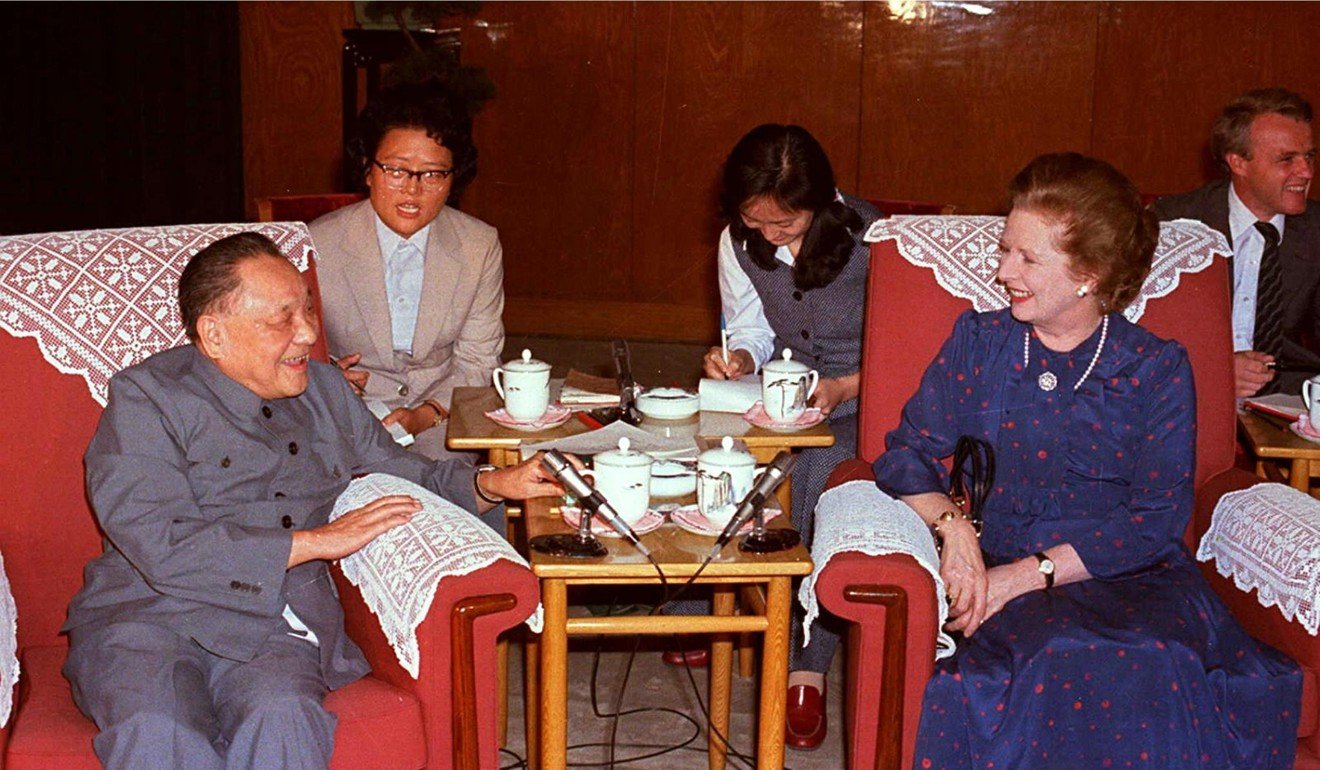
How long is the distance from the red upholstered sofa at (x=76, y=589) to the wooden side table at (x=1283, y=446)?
5.05 feet

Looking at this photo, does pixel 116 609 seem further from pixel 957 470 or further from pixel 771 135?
pixel 771 135

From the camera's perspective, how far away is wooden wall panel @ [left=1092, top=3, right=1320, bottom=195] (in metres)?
6.43

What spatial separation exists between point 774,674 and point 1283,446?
1182 millimetres

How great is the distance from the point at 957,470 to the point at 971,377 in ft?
0.55

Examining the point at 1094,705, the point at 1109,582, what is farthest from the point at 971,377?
the point at 1094,705

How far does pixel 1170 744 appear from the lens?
2.33 m

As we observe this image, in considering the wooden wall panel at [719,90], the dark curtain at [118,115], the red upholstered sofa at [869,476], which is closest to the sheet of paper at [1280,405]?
the red upholstered sofa at [869,476]

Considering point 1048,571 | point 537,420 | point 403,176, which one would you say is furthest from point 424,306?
point 1048,571

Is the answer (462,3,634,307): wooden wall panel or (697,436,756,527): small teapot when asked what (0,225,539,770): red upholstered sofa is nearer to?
(697,436,756,527): small teapot

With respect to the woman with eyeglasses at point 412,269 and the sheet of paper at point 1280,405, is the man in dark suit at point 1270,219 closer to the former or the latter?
the sheet of paper at point 1280,405

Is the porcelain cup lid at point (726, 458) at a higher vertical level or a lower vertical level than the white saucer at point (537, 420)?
higher

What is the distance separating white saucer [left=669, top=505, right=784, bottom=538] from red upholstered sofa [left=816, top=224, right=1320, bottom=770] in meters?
0.14

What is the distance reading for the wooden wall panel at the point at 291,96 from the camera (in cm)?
689

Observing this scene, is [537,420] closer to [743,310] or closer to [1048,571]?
[743,310]
